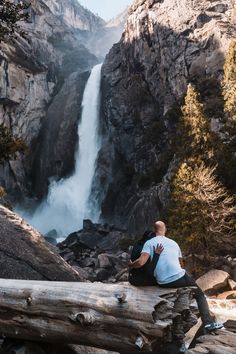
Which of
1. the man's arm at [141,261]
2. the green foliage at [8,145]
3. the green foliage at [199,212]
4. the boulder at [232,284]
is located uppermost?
the green foliage at [8,145]

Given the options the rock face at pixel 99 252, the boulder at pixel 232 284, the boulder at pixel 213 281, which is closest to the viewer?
the boulder at pixel 213 281

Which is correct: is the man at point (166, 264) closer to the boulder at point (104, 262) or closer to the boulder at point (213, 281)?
the boulder at point (213, 281)

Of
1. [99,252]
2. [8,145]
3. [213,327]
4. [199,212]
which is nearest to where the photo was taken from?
[213,327]

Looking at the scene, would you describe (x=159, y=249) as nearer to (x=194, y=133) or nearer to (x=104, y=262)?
(x=194, y=133)

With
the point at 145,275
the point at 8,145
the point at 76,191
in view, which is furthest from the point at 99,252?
the point at 145,275

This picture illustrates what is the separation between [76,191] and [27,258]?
143 ft

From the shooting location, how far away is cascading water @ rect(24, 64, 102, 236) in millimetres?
51562

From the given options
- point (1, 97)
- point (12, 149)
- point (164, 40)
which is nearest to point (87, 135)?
point (1, 97)

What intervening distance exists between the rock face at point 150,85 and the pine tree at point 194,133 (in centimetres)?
1247

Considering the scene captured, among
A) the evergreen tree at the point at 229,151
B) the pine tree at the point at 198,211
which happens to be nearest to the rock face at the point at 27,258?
the pine tree at the point at 198,211

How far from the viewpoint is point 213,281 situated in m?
19.4

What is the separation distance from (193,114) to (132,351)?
2450cm

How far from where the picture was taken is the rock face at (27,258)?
29.2 feet

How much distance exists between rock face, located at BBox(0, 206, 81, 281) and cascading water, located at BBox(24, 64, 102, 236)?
40050 mm
